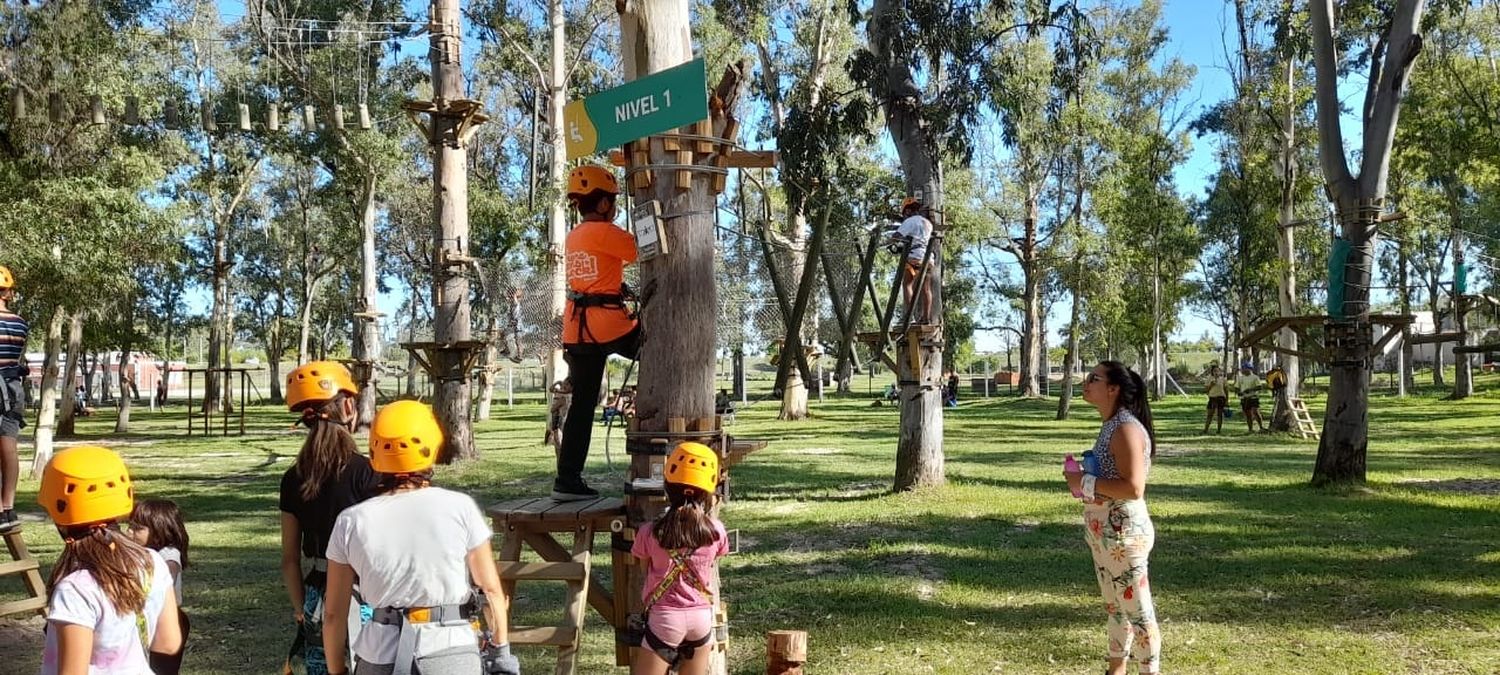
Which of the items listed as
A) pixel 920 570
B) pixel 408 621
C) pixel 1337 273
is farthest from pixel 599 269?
pixel 1337 273

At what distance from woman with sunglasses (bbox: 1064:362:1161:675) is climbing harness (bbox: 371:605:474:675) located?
275 cm

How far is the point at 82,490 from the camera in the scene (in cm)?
305

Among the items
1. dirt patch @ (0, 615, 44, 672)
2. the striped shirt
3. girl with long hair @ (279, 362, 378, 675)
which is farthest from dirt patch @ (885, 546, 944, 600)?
the striped shirt

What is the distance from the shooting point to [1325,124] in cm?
1202

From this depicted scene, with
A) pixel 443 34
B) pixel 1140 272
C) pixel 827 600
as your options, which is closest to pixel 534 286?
pixel 443 34

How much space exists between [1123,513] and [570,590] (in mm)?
2385

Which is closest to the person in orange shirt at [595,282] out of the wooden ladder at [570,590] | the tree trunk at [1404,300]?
the wooden ladder at [570,590]

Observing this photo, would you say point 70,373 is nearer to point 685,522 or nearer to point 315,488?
point 315,488

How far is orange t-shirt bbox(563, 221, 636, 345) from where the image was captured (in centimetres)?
461

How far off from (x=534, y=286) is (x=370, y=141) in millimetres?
12368

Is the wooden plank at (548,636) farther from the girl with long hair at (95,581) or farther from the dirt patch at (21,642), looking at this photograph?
the dirt patch at (21,642)

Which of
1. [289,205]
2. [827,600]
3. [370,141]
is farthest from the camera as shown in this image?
[289,205]

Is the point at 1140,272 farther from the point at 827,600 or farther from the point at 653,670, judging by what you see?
the point at 653,670

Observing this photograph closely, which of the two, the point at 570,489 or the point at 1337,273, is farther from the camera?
the point at 1337,273
